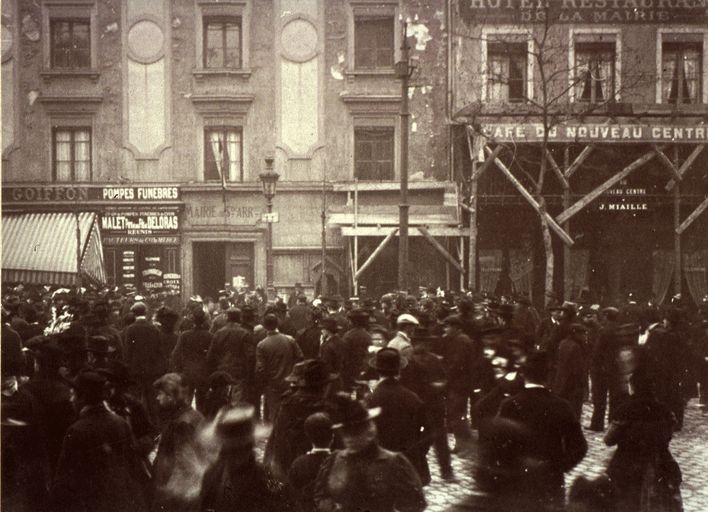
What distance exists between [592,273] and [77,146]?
13.3 meters

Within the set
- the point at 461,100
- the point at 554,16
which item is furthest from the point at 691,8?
the point at 461,100

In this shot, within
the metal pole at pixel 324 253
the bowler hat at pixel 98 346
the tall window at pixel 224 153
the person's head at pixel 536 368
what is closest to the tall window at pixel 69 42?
the tall window at pixel 224 153

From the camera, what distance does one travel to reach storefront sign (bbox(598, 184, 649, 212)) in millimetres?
18000

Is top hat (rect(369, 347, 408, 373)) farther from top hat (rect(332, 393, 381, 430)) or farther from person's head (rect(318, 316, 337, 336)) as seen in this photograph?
person's head (rect(318, 316, 337, 336))

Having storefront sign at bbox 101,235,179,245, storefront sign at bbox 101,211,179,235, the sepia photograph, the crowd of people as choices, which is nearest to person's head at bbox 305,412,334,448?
the crowd of people

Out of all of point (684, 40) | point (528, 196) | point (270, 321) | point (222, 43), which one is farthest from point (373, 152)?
point (270, 321)

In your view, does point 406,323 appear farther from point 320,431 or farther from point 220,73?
point 220,73

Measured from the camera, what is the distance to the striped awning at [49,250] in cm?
1320

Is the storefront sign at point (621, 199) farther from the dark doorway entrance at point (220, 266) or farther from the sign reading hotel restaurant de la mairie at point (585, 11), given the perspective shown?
the dark doorway entrance at point (220, 266)

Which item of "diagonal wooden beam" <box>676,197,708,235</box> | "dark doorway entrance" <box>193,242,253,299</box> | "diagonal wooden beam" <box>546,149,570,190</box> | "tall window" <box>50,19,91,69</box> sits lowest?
"dark doorway entrance" <box>193,242,253,299</box>

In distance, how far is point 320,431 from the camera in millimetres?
4918

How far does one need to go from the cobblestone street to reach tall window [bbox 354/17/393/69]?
11.2 meters

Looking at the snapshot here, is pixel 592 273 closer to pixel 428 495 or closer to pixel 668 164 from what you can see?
pixel 668 164

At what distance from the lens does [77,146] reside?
1903 cm
